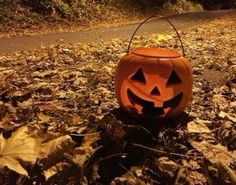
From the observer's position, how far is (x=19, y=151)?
2.23 m

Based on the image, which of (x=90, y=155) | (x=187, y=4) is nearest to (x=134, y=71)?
(x=90, y=155)

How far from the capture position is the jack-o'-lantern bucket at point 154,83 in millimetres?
3043

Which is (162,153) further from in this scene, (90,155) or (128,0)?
(128,0)

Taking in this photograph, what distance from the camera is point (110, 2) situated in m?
21.4

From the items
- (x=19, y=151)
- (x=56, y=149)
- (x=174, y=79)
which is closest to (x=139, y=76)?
(x=174, y=79)

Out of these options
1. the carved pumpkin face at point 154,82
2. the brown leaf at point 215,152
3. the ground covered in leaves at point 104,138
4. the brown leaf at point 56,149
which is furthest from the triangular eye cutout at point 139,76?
the brown leaf at point 56,149

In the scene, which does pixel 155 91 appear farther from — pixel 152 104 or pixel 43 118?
pixel 43 118

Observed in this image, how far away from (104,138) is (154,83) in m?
0.64

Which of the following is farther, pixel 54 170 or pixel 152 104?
pixel 152 104

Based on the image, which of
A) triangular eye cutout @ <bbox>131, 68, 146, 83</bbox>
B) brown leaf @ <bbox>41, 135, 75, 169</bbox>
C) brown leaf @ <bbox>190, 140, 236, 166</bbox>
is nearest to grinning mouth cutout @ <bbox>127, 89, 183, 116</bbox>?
triangular eye cutout @ <bbox>131, 68, 146, 83</bbox>

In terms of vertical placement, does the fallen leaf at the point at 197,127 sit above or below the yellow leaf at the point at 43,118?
below

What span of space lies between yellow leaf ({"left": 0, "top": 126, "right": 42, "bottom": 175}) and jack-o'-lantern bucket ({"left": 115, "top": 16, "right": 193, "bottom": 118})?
3.27ft

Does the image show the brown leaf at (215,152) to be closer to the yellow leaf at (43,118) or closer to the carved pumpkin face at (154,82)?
the carved pumpkin face at (154,82)

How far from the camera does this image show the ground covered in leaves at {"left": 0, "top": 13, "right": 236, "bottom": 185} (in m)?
2.35
